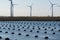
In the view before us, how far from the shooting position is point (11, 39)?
1513 cm

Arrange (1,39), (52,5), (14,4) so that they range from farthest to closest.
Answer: (14,4), (52,5), (1,39)

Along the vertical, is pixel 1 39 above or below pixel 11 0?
below

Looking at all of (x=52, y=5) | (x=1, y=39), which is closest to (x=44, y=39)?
(x=1, y=39)

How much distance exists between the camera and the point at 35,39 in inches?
597

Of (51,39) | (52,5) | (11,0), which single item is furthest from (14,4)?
(51,39)

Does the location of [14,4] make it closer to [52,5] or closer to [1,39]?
[52,5]

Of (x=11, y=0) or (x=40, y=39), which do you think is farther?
(x=11, y=0)

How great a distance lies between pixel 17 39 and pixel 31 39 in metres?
0.92

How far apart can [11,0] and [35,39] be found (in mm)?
45069

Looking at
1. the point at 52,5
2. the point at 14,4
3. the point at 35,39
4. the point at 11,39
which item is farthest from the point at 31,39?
the point at 14,4

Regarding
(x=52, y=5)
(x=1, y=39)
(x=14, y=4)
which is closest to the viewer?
(x=1, y=39)

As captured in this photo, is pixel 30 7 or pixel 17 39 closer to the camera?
pixel 17 39

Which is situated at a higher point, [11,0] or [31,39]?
[11,0]

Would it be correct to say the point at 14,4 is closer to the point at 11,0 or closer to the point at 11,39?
the point at 11,0
